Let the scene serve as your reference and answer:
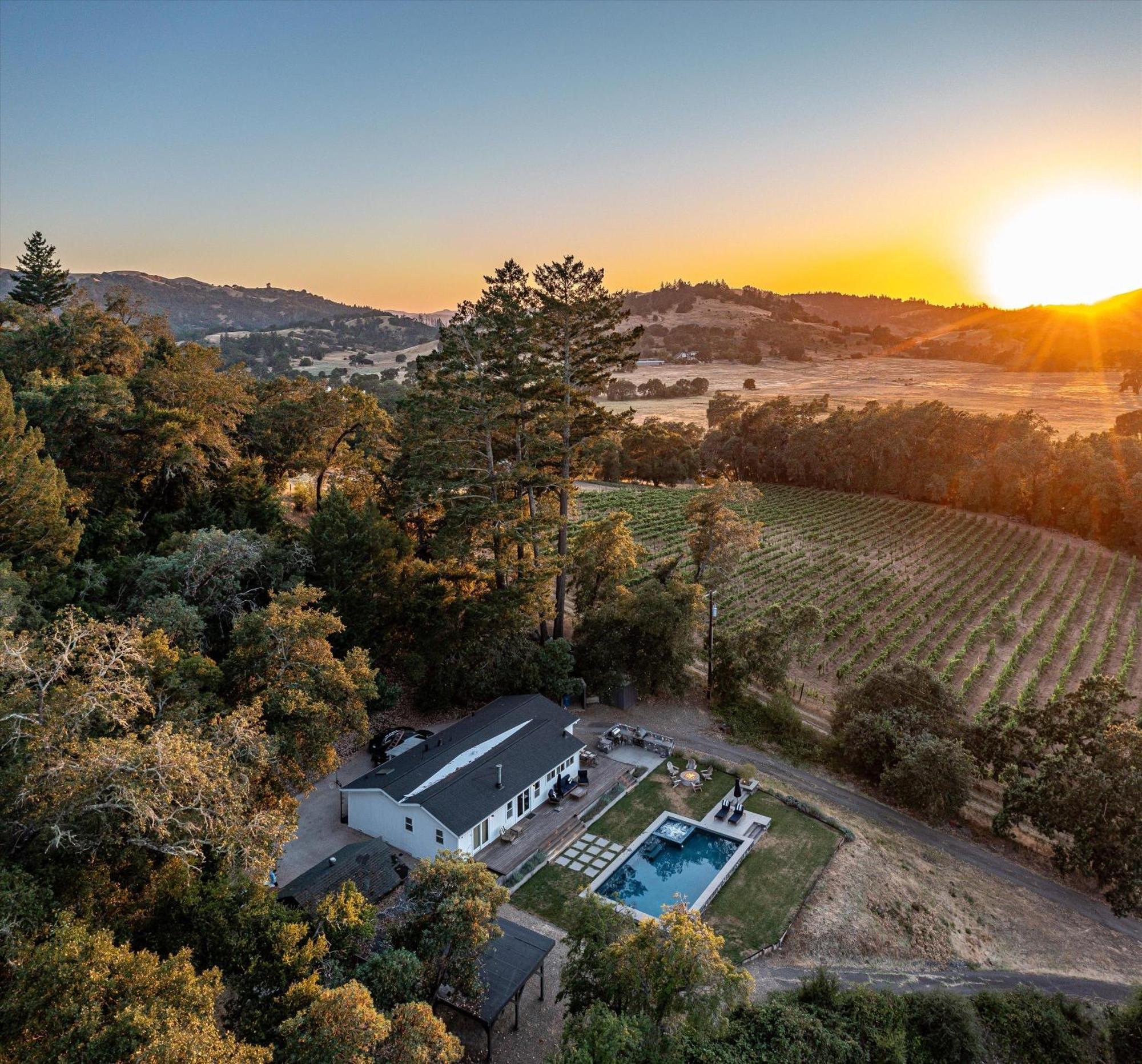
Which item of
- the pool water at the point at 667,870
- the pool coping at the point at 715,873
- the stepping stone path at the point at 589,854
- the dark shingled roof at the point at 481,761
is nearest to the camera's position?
the pool coping at the point at 715,873

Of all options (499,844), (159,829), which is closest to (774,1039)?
(499,844)

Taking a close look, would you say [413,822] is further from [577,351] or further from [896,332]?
[896,332]

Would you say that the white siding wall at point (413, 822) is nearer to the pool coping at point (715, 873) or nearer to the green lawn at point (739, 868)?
the green lawn at point (739, 868)

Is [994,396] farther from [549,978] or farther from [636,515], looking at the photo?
[549,978]

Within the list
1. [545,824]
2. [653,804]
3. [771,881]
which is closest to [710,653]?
[653,804]

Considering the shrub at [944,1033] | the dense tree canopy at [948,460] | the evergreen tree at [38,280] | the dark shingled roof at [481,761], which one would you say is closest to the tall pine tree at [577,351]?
the dark shingled roof at [481,761]

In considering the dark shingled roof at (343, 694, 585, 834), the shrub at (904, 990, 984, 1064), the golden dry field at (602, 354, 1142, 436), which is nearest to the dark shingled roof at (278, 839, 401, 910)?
the dark shingled roof at (343, 694, 585, 834)
